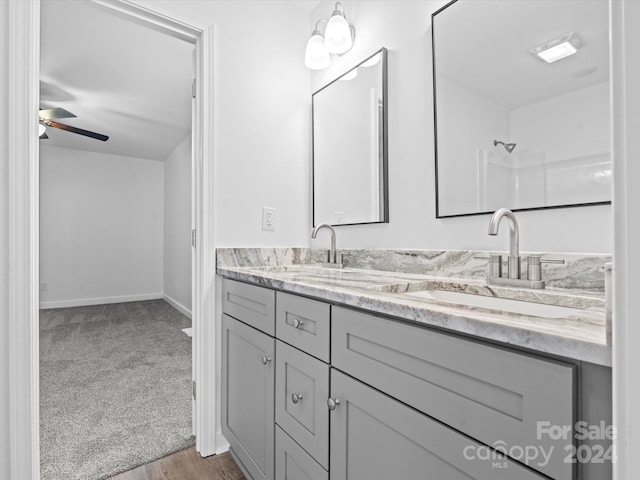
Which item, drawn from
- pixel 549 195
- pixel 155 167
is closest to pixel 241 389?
pixel 549 195

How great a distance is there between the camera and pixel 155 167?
18.7 feet

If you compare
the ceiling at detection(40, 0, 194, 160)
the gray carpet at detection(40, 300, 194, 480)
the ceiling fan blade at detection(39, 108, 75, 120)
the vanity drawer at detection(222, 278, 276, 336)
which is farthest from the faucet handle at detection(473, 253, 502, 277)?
the ceiling fan blade at detection(39, 108, 75, 120)

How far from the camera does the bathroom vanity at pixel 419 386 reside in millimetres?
491

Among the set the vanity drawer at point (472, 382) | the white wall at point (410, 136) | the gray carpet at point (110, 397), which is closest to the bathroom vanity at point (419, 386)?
the vanity drawer at point (472, 382)

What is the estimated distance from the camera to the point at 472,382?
1.98ft

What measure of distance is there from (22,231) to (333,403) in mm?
1222

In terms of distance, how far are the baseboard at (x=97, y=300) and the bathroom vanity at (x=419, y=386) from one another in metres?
4.94

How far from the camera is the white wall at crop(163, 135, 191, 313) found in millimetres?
4602

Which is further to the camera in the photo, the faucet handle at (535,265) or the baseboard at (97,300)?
the baseboard at (97,300)

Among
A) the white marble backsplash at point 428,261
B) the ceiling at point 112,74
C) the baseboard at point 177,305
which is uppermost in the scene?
the ceiling at point 112,74

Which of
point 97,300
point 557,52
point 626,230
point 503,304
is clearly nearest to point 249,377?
point 503,304

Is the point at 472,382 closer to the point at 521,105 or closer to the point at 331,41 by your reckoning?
A: the point at 521,105

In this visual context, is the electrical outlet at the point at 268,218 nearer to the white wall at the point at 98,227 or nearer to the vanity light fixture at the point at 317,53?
the vanity light fixture at the point at 317,53

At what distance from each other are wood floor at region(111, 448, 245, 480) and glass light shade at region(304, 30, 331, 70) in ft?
6.52
